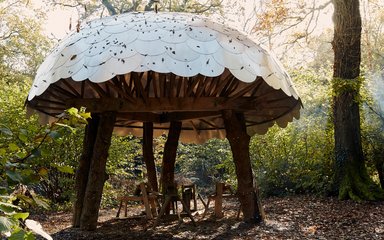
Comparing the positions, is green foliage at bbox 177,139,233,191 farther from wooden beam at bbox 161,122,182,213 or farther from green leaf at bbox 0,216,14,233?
green leaf at bbox 0,216,14,233

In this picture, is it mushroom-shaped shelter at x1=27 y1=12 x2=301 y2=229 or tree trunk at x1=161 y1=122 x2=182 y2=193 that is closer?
mushroom-shaped shelter at x1=27 y1=12 x2=301 y2=229

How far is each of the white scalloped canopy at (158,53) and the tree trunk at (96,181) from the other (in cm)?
121

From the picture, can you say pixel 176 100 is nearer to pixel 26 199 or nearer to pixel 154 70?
pixel 154 70

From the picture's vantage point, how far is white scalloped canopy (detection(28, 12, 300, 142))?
21.2 ft

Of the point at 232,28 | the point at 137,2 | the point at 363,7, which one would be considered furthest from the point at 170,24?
the point at 137,2

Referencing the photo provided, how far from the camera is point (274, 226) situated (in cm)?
762

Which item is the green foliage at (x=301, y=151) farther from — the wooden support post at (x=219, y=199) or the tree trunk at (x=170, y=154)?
the tree trunk at (x=170, y=154)

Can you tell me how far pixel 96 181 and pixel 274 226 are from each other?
10.5 feet

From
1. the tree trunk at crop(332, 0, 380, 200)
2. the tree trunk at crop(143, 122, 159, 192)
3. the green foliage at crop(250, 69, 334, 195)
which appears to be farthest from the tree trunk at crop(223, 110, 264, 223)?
the green foliage at crop(250, 69, 334, 195)

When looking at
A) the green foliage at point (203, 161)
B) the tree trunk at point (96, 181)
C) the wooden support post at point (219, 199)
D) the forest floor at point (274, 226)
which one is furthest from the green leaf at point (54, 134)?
the green foliage at point (203, 161)

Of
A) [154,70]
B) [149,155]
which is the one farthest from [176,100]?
[149,155]

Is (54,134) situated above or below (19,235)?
above

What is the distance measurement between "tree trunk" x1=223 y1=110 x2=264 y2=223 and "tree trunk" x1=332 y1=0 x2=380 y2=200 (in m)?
3.35

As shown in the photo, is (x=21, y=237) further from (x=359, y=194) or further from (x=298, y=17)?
(x=298, y=17)
